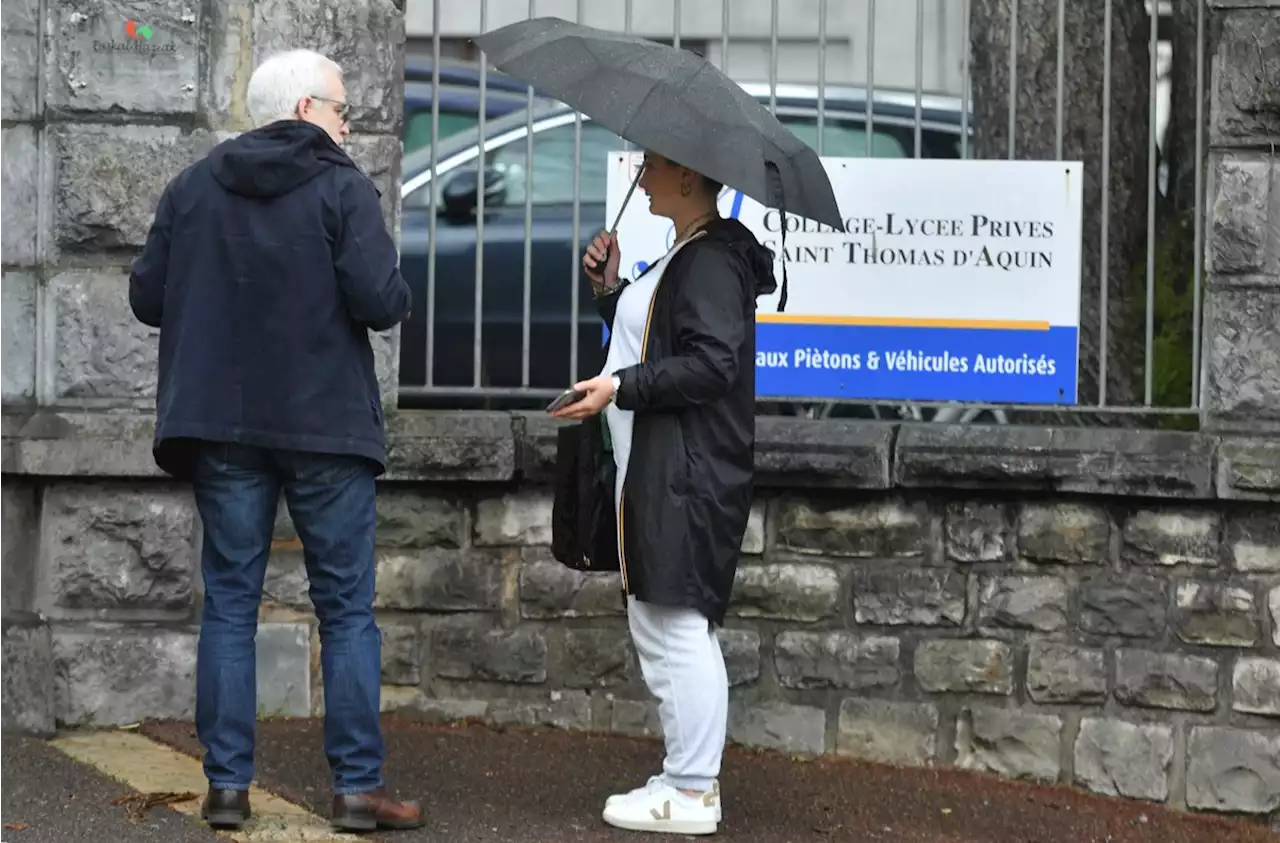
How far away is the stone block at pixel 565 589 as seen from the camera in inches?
232

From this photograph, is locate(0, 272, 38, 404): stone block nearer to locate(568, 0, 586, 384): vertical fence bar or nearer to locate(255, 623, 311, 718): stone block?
locate(255, 623, 311, 718): stone block

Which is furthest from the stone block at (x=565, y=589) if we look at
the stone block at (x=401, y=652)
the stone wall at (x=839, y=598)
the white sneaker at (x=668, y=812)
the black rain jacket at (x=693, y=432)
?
the black rain jacket at (x=693, y=432)

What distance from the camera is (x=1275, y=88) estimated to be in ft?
18.5

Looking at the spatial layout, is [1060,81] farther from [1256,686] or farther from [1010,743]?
[1010,743]

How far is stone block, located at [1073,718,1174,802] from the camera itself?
18.7 ft

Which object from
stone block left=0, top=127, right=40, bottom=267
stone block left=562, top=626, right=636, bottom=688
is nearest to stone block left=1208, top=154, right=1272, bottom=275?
stone block left=562, top=626, right=636, bottom=688

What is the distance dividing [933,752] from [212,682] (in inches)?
92.1

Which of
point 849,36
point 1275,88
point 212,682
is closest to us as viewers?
point 212,682

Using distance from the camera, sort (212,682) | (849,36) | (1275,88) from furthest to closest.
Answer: (849,36) < (1275,88) < (212,682)

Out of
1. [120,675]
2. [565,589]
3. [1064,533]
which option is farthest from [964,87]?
[120,675]

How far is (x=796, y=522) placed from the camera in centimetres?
583

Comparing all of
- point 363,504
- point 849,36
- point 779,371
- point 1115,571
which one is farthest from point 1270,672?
point 363,504

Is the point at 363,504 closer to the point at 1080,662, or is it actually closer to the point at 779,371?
the point at 779,371

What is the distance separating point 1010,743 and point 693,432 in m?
1.82
